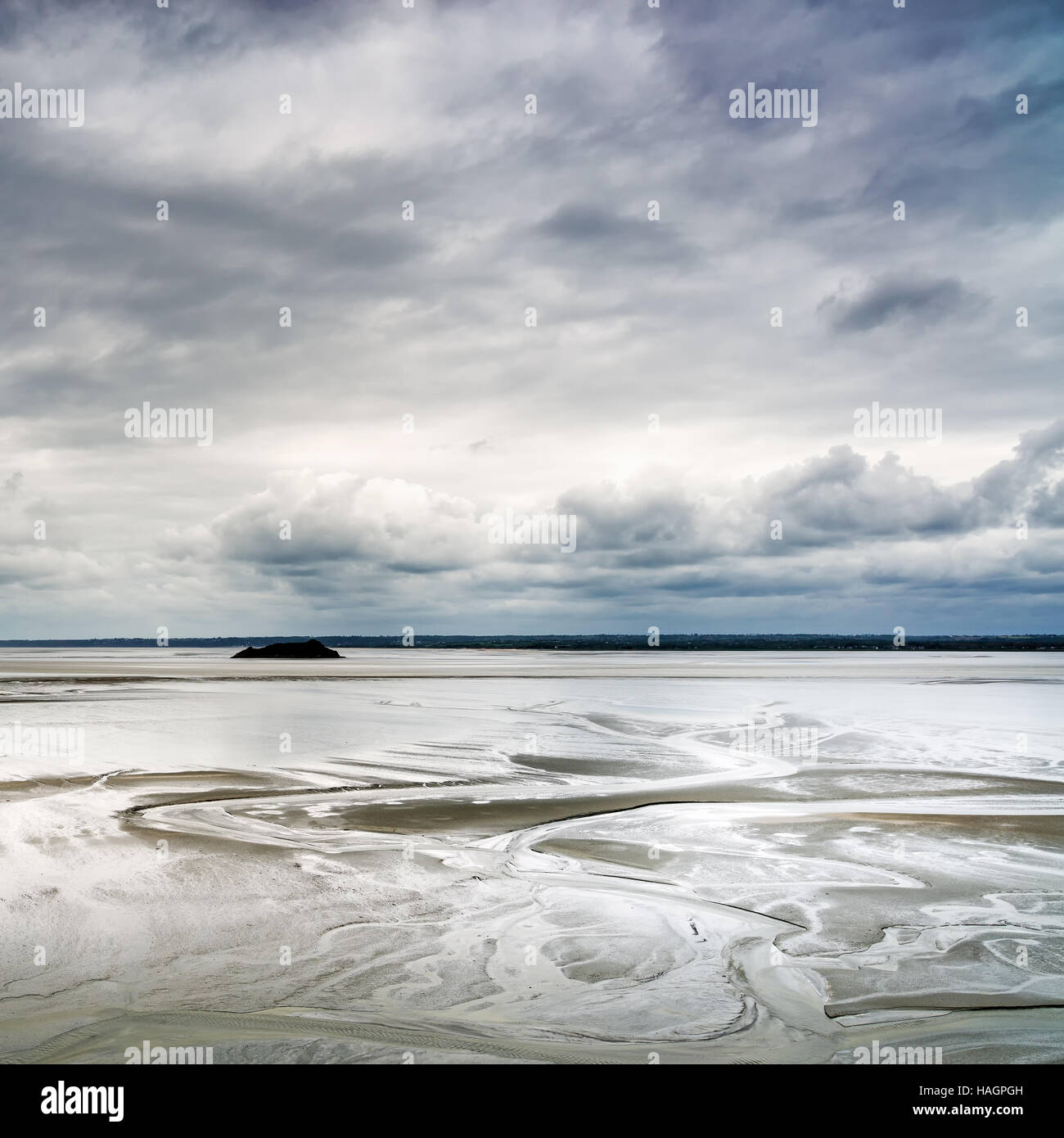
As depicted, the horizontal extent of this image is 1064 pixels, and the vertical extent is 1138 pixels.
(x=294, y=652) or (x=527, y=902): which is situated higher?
(x=527, y=902)

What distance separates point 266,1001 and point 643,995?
8.87ft

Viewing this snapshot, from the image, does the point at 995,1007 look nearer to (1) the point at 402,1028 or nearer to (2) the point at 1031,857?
(1) the point at 402,1028

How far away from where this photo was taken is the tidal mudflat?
561cm

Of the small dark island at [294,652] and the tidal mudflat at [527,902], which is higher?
the tidal mudflat at [527,902]

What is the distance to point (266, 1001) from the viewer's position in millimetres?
5938

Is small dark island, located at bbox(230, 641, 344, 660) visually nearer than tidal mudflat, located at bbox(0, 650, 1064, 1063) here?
No

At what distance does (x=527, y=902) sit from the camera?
8359 mm

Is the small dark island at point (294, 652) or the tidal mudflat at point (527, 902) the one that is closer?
the tidal mudflat at point (527, 902)

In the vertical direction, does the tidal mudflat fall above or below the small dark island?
above

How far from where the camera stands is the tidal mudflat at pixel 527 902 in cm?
561

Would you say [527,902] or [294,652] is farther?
[294,652]
